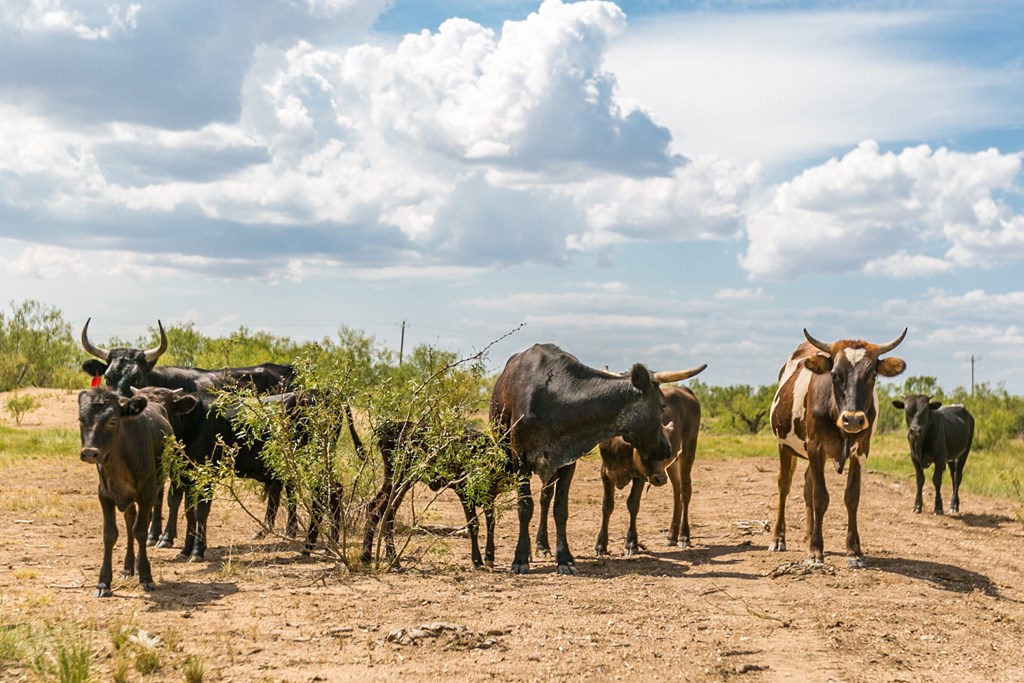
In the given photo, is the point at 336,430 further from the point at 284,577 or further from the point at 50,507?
the point at 50,507

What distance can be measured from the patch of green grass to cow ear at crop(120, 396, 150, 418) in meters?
11.3

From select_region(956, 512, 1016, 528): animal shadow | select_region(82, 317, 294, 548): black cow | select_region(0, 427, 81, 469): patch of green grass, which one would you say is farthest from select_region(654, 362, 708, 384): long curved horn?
select_region(0, 427, 81, 469): patch of green grass

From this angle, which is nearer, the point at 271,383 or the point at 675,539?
the point at 675,539

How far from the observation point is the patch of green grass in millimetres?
21516

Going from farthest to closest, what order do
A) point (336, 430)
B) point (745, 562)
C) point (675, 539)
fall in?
point (675, 539)
point (745, 562)
point (336, 430)

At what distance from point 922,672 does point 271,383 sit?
34.9ft

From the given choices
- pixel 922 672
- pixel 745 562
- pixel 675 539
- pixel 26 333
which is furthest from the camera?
pixel 26 333

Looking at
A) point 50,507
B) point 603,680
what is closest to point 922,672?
point 603,680

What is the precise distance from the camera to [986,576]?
12258 millimetres

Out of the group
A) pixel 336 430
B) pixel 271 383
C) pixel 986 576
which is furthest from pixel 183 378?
pixel 986 576

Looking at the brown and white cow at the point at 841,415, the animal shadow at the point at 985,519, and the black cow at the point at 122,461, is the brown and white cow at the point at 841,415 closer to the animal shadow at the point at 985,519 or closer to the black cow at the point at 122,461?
the animal shadow at the point at 985,519

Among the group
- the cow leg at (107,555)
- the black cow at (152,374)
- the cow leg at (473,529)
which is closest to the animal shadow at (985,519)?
the cow leg at (473,529)

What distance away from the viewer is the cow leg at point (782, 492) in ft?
44.0

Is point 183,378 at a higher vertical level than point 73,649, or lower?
higher
